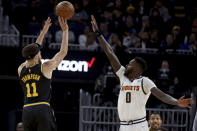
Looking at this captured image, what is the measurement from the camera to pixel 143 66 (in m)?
6.13

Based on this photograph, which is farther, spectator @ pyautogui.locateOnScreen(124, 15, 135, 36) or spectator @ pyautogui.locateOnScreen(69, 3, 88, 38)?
spectator @ pyautogui.locateOnScreen(124, 15, 135, 36)

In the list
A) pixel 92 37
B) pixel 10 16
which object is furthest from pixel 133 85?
pixel 10 16

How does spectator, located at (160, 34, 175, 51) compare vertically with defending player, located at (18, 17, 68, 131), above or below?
above

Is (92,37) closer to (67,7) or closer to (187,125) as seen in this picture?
(187,125)

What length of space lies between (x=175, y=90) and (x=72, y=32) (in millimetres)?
3778

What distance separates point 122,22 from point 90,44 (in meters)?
1.55

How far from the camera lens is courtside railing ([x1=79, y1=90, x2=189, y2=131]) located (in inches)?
392

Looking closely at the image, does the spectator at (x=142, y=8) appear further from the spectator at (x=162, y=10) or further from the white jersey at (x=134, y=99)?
the white jersey at (x=134, y=99)

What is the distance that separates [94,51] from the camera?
1216cm

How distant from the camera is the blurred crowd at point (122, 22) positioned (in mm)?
12984

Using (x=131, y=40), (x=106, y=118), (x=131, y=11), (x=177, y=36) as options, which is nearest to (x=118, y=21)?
(x=131, y=11)

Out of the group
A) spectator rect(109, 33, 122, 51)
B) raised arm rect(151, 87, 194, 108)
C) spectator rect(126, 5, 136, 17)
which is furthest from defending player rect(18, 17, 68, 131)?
spectator rect(126, 5, 136, 17)

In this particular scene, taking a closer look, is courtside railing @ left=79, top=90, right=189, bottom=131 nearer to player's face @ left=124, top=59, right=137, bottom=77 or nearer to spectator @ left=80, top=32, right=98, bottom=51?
spectator @ left=80, top=32, right=98, bottom=51

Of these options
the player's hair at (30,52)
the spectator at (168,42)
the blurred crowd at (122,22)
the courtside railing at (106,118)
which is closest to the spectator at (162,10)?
the blurred crowd at (122,22)
